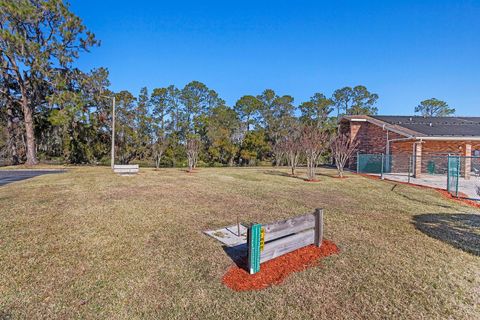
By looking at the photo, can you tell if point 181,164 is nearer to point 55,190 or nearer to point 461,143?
point 55,190

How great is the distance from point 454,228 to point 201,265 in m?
5.91

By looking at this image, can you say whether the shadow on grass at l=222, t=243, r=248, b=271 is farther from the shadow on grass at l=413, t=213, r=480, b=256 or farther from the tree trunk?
the tree trunk

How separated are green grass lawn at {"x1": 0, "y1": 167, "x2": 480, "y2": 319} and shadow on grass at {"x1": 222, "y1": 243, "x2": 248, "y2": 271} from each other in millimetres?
125

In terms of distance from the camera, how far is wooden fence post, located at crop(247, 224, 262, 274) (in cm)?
344

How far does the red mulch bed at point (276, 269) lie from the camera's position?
3271 mm

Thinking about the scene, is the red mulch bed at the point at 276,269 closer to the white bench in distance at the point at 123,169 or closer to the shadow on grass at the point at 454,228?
the shadow on grass at the point at 454,228

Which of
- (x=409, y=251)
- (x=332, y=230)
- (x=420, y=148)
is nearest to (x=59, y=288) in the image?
(x=332, y=230)

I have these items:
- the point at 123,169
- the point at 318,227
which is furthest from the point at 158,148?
the point at 318,227

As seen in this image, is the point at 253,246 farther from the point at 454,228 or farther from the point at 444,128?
the point at 444,128

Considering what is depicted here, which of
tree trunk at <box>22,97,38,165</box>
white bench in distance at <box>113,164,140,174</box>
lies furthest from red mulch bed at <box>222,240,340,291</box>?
tree trunk at <box>22,97,38,165</box>

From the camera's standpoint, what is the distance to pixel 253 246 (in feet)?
11.4

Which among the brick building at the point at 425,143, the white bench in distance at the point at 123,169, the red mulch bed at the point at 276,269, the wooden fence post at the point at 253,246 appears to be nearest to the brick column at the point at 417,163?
the brick building at the point at 425,143

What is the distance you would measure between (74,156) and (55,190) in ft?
63.1

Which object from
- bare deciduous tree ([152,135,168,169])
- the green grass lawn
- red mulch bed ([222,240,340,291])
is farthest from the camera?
bare deciduous tree ([152,135,168,169])
